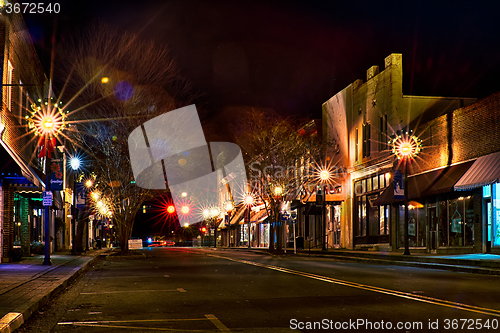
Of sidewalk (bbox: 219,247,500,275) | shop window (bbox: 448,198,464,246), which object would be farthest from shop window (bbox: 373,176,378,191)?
shop window (bbox: 448,198,464,246)

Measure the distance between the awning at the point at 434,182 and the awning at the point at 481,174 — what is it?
0.52 meters

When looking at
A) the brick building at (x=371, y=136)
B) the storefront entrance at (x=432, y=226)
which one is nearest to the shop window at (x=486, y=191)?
the brick building at (x=371, y=136)

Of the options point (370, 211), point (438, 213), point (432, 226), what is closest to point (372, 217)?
point (370, 211)

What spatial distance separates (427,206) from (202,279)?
17.6m

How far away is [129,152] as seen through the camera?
110 feet

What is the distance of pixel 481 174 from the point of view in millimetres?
22953

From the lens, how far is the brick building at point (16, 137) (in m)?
21.2

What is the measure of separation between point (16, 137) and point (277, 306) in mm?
18384

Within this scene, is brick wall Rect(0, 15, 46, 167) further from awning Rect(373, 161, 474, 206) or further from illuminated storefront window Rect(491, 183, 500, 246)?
illuminated storefront window Rect(491, 183, 500, 246)

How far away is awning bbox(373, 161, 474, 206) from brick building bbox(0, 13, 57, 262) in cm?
1791

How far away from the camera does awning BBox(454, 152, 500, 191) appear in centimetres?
2199

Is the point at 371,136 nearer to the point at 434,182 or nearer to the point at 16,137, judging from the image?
the point at 434,182

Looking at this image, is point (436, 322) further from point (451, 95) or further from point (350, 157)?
point (350, 157)

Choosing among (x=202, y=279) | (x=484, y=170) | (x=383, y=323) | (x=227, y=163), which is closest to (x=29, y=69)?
(x=202, y=279)
